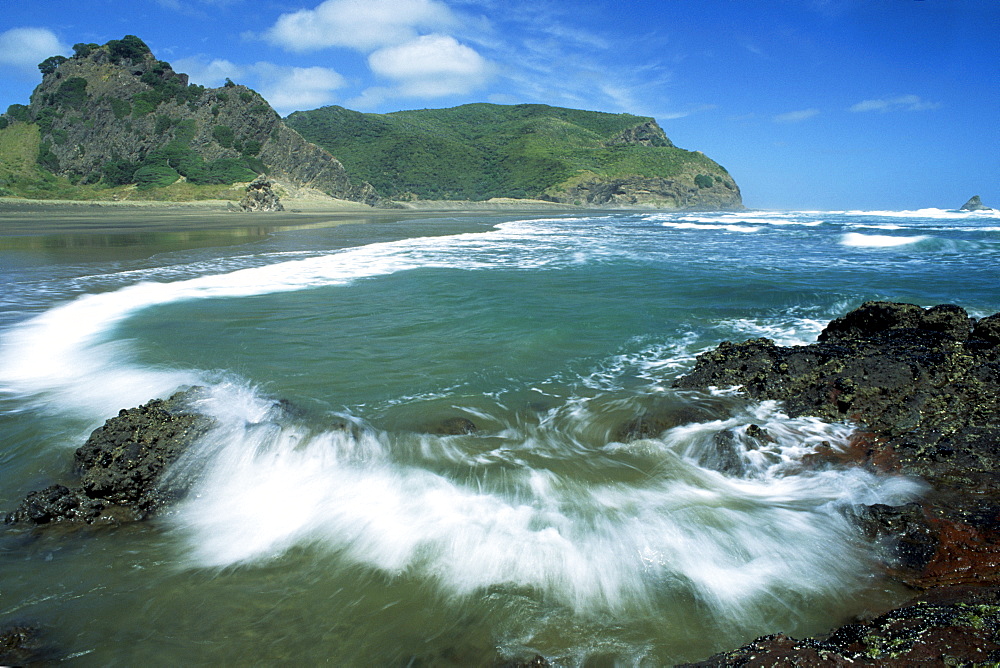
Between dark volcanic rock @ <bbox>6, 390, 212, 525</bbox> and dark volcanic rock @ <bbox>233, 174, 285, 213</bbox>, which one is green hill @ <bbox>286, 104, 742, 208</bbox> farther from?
dark volcanic rock @ <bbox>6, 390, 212, 525</bbox>

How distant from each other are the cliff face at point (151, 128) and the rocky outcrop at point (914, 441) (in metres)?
62.3

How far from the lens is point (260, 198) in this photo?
49625 millimetres

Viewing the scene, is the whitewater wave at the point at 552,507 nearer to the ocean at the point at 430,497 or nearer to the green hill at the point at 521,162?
the ocean at the point at 430,497

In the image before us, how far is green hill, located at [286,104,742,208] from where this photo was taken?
361ft

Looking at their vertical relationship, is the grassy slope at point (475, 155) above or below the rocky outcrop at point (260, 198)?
above

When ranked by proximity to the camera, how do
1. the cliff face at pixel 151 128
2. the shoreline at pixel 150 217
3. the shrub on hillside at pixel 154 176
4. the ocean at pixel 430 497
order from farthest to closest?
1. the cliff face at pixel 151 128
2. the shrub on hillside at pixel 154 176
3. the shoreline at pixel 150 217
4. the ocean at pixel 430 497

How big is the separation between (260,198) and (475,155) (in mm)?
84383

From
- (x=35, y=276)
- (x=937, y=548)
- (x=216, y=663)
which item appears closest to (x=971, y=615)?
(x=937, y=548)

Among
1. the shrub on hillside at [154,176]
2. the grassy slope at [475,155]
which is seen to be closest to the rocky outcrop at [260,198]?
the shrub on hillside at [154,176]

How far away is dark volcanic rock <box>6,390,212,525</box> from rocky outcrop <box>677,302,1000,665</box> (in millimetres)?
3805

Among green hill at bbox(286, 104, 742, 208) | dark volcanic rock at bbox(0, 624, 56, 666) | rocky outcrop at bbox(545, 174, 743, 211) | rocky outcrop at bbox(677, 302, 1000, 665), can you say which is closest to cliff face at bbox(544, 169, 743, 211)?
rocky outcrop at bbox(545, 174, 743, 211)

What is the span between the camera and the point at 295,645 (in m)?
2.47

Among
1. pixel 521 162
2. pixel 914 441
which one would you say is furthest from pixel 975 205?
pixel 914 441

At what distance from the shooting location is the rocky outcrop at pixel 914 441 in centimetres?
194
